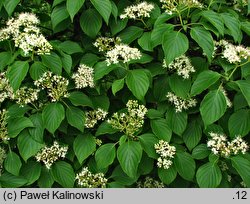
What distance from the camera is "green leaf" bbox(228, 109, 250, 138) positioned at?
7.09ft

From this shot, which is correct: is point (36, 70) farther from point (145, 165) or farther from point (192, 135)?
point (192, 135)

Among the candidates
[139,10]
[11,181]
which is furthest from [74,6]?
[11,181]

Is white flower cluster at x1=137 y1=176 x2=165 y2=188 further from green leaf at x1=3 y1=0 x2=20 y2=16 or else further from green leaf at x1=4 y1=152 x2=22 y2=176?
green leaf at x1=3 y1=0 x2=20 y2=16

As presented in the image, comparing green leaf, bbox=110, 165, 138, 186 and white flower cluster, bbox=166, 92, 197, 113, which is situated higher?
white flower cluster, bbox=166, 92, 197, 113

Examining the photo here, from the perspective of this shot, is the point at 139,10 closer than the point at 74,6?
No

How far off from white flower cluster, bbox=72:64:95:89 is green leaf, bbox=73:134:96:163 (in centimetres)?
27

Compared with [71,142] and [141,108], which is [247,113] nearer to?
[141,108]

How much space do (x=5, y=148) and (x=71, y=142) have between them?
35cm

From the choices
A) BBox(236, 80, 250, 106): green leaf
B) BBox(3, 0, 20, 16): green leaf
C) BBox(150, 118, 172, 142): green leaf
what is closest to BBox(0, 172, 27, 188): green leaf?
BBox(150, 118, 172, 142): green leaf

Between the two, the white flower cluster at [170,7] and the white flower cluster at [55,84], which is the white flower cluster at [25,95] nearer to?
the white flower cluster at [55,84]

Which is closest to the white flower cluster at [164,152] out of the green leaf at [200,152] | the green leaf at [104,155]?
the green leaf at [200,152]

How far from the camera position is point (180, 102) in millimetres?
2213

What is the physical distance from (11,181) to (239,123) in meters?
1.18

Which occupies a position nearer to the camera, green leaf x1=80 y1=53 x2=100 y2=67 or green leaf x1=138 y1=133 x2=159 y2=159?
green leaf x1=138 y1=133 x2=159 y2=159
